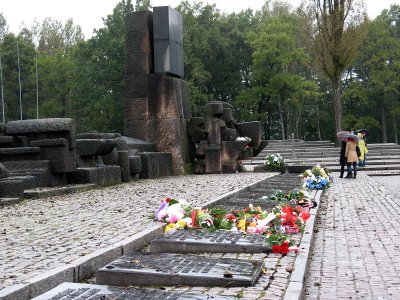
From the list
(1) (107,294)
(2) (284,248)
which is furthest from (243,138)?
(1) (107,294)

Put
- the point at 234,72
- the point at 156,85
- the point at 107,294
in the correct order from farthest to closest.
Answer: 1. the point at 234,72
2. the point at 156,85
3. the point at 107,294

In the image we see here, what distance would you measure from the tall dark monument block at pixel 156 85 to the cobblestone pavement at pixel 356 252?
28.3ft

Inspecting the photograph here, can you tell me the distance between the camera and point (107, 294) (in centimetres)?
383

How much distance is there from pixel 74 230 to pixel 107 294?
298 cm

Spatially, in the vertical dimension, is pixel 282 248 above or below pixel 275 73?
below

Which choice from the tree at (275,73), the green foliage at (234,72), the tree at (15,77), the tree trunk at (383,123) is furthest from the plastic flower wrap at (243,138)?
the tree at (15,77)

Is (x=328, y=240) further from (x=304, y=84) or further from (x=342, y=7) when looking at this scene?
(x=304, y=84)

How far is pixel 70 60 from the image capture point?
5122cm

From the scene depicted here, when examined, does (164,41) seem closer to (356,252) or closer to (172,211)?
(172,211)

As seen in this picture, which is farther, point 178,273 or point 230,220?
point 230,220

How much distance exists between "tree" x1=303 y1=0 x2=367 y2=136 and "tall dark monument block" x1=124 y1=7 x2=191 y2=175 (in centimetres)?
1572

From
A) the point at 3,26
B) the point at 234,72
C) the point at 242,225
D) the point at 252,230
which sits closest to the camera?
the point at 252,230

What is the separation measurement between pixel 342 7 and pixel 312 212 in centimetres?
2641

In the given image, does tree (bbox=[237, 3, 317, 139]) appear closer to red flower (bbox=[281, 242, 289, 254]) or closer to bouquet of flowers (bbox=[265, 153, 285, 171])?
bouquet of flowers (bbox=[265, 153, 285, 171])
